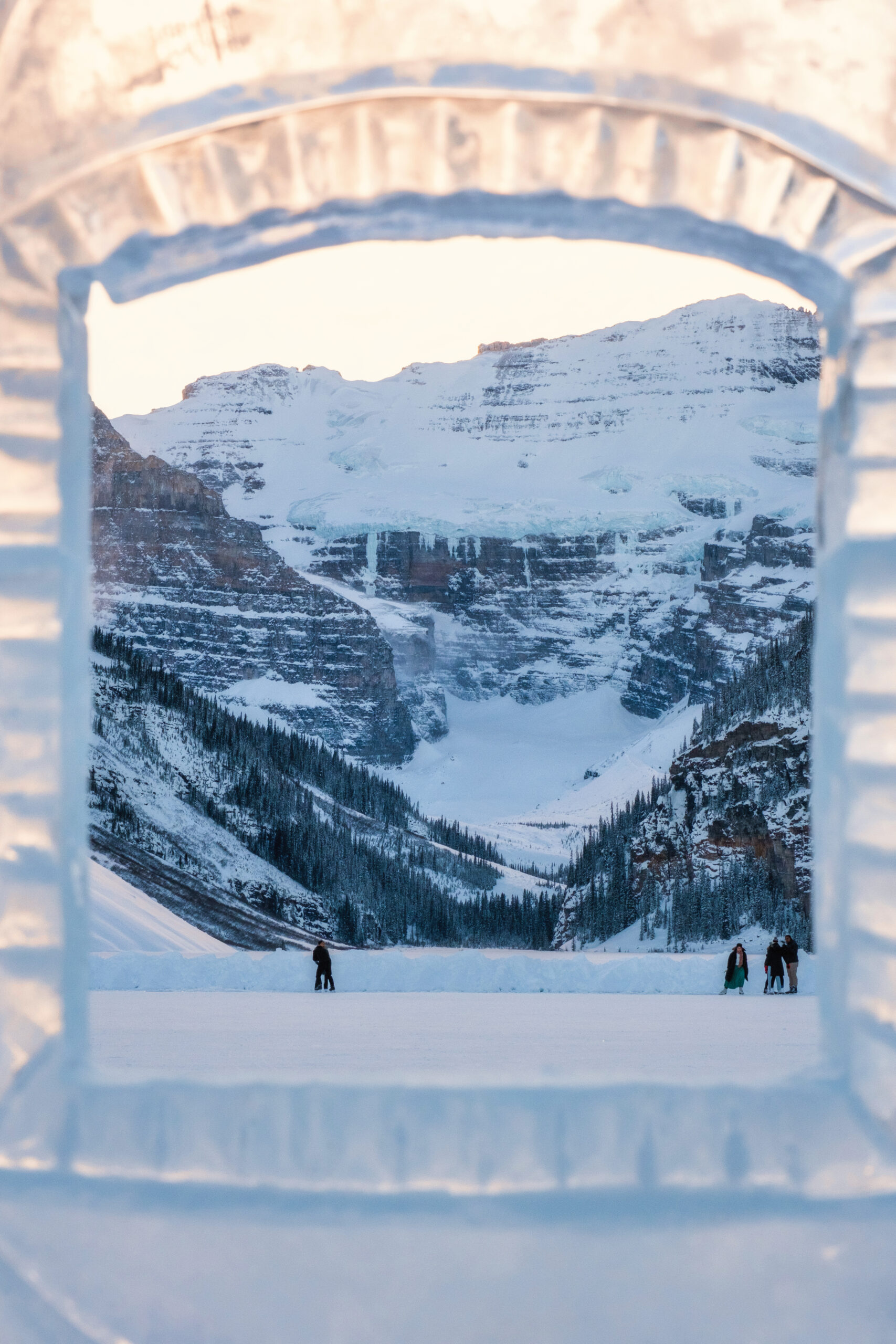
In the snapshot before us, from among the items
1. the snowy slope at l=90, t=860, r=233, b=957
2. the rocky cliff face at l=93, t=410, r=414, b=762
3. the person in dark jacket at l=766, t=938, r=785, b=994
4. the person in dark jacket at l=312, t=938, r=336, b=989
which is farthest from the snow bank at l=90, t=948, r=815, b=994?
the rocky cliff face at l=93, t=410, r=414, b=762

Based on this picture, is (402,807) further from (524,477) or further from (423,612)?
(524,477)

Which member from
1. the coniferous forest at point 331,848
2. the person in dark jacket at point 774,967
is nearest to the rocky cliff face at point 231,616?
the coniferous forest at point 331,848

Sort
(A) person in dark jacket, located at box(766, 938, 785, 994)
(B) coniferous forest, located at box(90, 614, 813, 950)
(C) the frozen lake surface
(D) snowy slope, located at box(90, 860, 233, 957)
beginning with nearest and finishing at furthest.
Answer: (C) the frozen lake surface, (A) person in dark jacket, located at box(766, 938, 785, 994), (D) snowy slope, located at box(90, 860, 233, 957), (B) coniferous forest, located at box(90, 614, 813, 950)

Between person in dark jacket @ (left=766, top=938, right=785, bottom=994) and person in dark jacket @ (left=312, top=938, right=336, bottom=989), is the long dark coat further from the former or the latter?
person in dark jacket @ (left=312, top=938, right=336, bottom=989)

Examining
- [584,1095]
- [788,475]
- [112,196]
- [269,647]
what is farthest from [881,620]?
[788,475]

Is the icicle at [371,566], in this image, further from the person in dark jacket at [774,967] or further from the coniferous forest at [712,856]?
the person in dark jacket at [774,967]

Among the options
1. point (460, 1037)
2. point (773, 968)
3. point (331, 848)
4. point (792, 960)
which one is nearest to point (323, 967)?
Answer: point (773, 968)

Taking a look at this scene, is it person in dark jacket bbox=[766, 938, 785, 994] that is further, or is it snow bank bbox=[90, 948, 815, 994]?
snow bank bbox=[90, 948, 815, 994]
